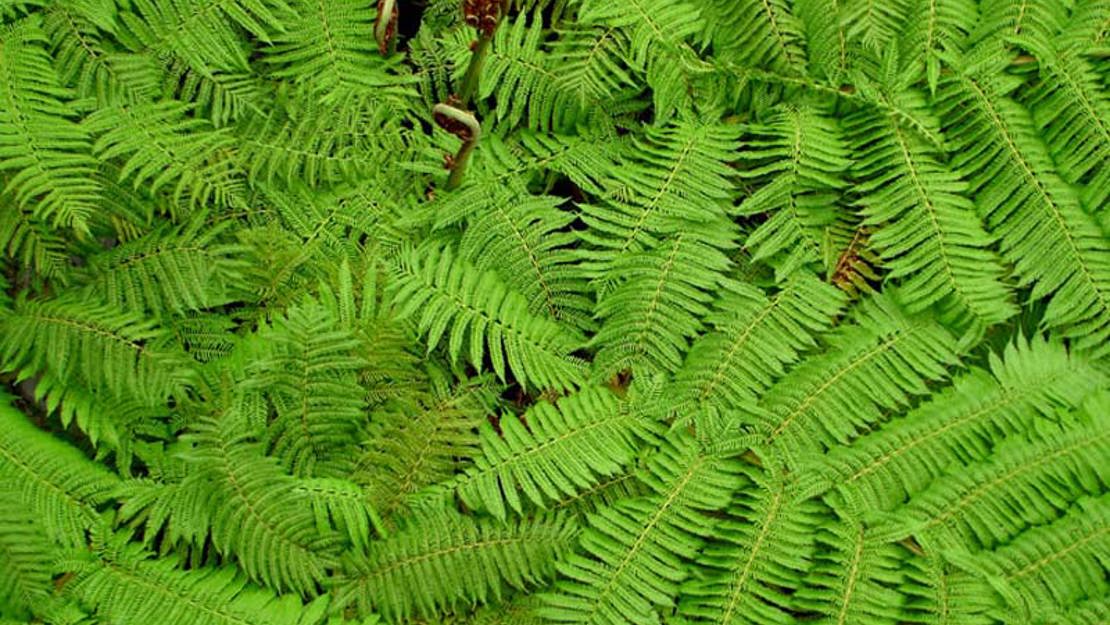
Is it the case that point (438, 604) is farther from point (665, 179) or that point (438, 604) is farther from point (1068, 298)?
point (1068, 298)

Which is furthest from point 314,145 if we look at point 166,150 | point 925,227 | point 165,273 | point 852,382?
point 925,227

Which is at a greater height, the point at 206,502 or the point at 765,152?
the point at 765,152

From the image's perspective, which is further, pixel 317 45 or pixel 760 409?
pixel 317 45

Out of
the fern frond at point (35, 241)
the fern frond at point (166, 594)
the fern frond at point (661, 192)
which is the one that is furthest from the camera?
the fern frond at point (661, 192)

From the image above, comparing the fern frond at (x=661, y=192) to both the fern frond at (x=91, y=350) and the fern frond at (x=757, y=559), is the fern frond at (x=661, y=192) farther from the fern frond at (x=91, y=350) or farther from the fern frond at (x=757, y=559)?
the fern frond at (x=91, y=350)

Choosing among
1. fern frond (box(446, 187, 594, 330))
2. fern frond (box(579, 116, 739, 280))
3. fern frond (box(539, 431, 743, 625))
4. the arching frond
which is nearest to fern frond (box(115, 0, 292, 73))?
the arching frond

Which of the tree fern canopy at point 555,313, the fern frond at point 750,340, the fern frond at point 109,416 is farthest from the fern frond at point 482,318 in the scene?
the fern frond at point 109,416

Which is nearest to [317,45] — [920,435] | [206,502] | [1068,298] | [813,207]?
[206,502]
